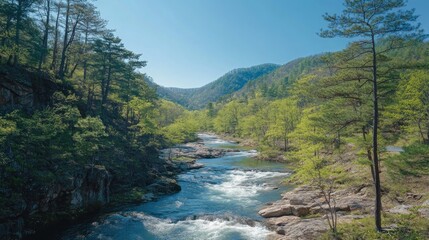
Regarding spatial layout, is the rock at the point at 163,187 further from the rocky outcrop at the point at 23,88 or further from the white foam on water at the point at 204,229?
the rocky outcrop at the point at 23,88

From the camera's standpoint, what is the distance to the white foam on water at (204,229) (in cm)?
1959

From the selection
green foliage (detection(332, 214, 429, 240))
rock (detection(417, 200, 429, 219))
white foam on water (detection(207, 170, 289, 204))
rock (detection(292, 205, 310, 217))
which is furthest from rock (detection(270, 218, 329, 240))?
white foam on water (detection(207, 170, 289, 204))

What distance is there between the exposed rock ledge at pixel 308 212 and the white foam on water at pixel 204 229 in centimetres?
154

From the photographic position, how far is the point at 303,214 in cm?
2198

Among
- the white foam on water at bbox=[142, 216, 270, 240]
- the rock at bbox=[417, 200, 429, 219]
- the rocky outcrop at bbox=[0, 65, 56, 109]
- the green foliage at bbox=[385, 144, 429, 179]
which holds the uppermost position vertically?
the rocky outcrop at bbox=[0, 65, 56, 109]

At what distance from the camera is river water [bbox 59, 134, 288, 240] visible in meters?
20.0

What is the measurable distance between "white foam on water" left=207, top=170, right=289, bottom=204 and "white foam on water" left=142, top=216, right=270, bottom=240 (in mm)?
6709

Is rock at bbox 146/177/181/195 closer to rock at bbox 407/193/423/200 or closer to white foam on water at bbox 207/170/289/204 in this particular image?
white foam on water at bbox 207/170/289/204

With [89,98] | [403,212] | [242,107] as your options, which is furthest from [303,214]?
[242,107]

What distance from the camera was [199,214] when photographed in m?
24.3

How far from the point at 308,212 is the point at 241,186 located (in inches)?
530

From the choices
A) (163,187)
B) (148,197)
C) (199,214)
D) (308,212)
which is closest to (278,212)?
(308,212)

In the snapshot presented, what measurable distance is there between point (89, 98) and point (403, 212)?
38443 millimetres

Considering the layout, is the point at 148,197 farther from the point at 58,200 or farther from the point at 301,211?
the point at 301,211
